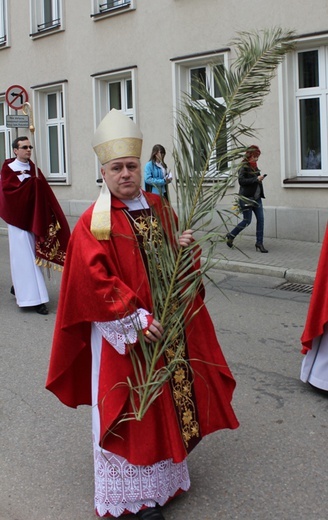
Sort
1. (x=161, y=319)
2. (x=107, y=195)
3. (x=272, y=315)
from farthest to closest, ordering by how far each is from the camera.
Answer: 1. (x=272, y=315)
2. (x=107, y=195)
3. (x=161, y=319)

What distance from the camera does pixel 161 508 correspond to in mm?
3498

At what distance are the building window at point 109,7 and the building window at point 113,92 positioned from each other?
1.31 meters

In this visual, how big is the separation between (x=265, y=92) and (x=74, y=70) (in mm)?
14293

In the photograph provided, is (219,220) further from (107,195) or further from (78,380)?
(78,380)

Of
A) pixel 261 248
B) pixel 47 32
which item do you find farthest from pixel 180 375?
pixel 47 32

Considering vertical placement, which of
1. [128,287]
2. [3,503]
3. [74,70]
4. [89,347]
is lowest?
[3,503]

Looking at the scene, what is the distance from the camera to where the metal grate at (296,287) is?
898cm

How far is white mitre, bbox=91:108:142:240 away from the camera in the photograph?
321cm

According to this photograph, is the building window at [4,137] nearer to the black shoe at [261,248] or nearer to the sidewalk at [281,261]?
the sidewalk at [281,261]

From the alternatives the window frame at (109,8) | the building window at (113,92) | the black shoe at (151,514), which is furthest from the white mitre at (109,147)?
the building window at (113,92)

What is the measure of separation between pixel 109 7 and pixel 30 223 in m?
9.65

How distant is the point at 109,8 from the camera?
15.8m

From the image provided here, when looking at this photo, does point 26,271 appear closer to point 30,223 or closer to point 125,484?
point 30,223

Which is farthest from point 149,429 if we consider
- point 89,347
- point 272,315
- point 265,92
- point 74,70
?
point 74,70
